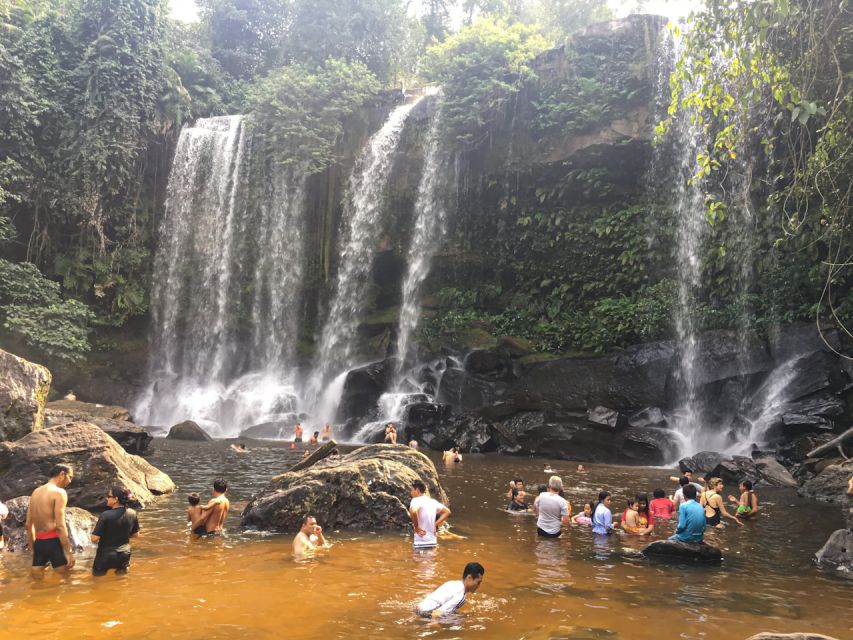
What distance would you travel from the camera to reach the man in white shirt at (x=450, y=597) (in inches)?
218

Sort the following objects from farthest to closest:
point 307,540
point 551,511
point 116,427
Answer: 1. point 116,427
2. point 551,511
3. point 307,540

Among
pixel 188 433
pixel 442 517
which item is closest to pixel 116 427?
pixel 188 433

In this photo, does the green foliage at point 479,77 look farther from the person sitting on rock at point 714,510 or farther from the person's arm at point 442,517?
the person's arm at point 442,517

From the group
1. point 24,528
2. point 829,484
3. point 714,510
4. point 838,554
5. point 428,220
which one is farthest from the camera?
point 428,220

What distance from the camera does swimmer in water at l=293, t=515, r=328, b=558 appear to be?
7527 mm

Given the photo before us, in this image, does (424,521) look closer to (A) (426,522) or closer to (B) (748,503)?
(A) (426,522)

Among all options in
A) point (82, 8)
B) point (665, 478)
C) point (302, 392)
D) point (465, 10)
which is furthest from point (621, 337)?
point (465, 10)

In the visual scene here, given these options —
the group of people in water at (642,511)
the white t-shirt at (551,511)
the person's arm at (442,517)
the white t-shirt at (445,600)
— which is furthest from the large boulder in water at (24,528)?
the group of people in water at (642,511)

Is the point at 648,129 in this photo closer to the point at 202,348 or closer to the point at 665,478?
the point at 665,478

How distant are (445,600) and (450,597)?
51 mm

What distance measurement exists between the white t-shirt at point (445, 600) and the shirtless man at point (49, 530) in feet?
13.0

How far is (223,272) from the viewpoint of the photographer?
96.5ft

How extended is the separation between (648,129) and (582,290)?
672 centimetres

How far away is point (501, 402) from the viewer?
21781mm
